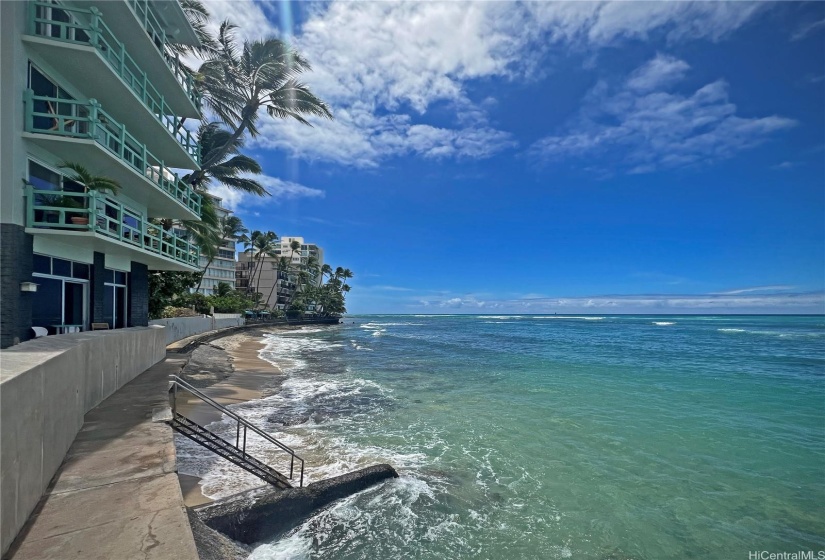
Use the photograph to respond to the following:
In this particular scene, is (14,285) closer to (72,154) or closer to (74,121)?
(72,154)

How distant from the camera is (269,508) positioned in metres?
5.95

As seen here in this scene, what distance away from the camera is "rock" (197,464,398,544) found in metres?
5.48

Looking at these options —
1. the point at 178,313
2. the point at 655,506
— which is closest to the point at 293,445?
the point at 655,506

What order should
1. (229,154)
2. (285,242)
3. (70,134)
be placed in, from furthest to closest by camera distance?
(285,242)
(229,154)
(70,134)

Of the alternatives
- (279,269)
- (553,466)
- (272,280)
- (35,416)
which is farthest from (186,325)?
(272,280)

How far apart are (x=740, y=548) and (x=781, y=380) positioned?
21601mm

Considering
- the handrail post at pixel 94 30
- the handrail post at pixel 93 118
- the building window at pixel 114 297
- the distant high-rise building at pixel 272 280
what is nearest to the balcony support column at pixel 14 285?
the handrail post at pixel 93 118

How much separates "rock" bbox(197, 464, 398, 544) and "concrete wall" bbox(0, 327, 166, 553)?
208 cm

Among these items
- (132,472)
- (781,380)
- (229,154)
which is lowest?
(781,380)

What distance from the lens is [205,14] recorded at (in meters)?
19.3

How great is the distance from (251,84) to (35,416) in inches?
822

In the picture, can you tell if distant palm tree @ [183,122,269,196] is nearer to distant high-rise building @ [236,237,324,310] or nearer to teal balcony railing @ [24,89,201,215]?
teal balcony railing @ [24,89,201,215]

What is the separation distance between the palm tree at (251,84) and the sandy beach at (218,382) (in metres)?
10.0

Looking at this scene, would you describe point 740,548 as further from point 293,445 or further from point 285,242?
point 285,242
